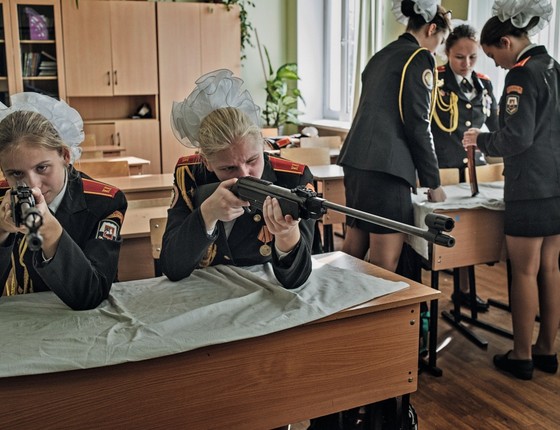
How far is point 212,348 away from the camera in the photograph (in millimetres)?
1460

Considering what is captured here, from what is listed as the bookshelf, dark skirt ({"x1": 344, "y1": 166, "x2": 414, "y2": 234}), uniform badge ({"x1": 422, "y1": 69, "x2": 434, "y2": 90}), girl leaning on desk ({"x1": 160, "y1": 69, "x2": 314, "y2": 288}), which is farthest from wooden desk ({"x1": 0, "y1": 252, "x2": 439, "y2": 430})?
the bookshelf

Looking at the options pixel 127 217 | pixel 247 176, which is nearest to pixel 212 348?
pixel 247 176

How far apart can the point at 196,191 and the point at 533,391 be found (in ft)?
5.61

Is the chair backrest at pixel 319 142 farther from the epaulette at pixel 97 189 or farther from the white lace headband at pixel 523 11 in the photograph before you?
the epaulette at pixel 97 189

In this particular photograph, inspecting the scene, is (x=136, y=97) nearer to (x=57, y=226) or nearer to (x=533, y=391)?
(x=533, y=391)

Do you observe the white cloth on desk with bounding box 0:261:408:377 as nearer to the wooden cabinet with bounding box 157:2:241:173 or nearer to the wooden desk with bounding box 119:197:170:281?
the wooden desk with bounding box 119:197:170:281

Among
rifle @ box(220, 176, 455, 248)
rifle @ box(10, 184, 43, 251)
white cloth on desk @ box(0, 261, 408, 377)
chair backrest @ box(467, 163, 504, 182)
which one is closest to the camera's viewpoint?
rifle @ box(10, 184, 43, 251)

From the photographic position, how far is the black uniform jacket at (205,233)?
1715 mm

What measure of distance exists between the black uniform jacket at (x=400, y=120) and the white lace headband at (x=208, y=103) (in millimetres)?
1166

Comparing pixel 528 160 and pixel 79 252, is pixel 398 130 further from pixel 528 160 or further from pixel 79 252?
pixel 79 252

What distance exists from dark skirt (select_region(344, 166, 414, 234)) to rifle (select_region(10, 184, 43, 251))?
1.77 m

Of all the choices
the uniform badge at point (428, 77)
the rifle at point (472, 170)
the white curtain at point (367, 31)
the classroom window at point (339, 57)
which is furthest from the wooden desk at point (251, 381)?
the classroom window at point (339, 57)

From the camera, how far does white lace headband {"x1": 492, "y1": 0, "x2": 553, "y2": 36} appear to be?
2.71m

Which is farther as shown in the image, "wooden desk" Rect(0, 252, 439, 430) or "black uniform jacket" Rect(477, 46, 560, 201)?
"black uniform jacket" Rect(477, 46, 560, 201)
